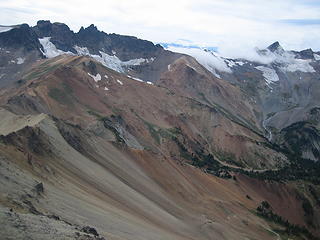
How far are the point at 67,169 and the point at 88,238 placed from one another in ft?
187

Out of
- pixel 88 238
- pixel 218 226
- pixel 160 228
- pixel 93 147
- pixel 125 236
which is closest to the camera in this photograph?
pixel 88 238

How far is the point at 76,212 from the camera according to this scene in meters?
82.5

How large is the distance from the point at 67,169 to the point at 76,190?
15497 mm

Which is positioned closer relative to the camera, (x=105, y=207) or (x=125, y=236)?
(x=125, y=236)

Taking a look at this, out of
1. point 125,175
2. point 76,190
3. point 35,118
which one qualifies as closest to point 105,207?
point 76,190

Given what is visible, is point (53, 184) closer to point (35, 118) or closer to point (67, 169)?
point (67, 169)

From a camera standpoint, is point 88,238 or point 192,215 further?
point 192,215

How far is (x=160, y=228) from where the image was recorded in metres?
107

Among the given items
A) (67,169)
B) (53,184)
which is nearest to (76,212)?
(53,184)

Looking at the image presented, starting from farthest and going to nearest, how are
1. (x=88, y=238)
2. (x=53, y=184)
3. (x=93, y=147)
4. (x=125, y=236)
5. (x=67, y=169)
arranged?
(x=93, y=147) < (x=67, y=169) < (x=53, y=184) < (x=125, y=236) < (x=88, y=238)

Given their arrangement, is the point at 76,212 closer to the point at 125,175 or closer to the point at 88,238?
the point at 88,238

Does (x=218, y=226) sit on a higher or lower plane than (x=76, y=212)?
lower

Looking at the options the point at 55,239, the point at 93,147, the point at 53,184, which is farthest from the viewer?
the point at 93,147

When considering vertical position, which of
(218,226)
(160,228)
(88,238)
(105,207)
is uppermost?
(88,238)
